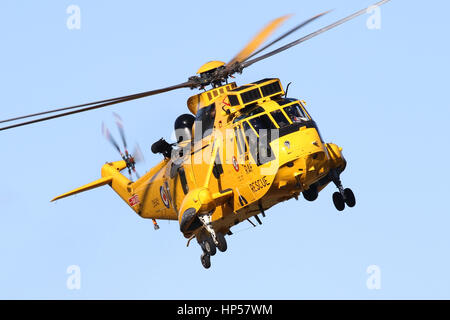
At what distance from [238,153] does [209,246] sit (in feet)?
11.9

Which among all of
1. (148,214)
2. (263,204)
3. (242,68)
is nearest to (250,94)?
(242,68)

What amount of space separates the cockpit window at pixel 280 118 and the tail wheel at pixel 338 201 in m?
3.57

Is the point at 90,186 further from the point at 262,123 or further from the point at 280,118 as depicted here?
the point at 280,118

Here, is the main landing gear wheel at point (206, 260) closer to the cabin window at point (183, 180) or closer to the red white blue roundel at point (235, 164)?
the cabin window at point (183, 180)

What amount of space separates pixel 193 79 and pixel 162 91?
6.30 feet

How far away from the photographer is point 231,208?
99.8 ft

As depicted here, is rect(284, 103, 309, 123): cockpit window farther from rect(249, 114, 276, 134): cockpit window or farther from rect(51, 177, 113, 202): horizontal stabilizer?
rect(51, 177, 113, 202): horizontal stabilizer

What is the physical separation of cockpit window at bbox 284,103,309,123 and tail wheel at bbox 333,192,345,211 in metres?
3.13

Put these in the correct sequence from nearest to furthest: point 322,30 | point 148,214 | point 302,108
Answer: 1. point 322,30
2. point 302,108
3. point 148,214

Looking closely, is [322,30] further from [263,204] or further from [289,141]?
[263,204]

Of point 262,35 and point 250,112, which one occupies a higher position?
point 262,35

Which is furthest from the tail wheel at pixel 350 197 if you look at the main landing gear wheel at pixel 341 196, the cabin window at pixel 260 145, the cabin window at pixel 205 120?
the cabin window at pixel 205 120

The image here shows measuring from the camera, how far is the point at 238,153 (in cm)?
2947

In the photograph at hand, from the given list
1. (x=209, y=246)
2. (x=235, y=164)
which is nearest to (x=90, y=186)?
(x=209, y=246)
